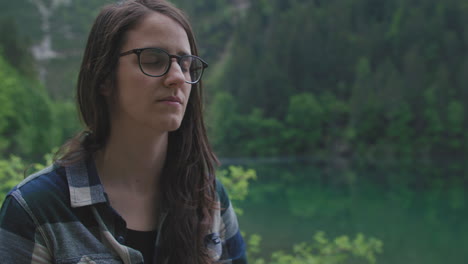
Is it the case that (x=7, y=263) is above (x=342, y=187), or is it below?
below

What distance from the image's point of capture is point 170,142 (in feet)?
5.69

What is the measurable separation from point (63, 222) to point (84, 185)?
131 mm

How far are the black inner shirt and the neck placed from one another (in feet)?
0.48

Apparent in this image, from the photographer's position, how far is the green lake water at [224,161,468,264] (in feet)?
49.9

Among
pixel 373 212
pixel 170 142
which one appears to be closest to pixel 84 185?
pixel 170 142

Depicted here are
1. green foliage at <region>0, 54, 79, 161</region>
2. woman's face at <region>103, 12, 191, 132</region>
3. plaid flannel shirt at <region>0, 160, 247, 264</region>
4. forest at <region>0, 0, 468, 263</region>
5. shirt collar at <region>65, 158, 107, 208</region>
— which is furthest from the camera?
forest at <region>0, 0, 468, 263</region>

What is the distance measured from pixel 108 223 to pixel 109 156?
247mm

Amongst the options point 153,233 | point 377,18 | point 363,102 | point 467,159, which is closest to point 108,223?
point 153,233

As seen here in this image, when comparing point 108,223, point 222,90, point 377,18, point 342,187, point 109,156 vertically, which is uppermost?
point 377,18

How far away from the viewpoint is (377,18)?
76.8 metres

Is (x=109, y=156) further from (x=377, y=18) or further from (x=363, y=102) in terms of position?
(x=377, y=18)

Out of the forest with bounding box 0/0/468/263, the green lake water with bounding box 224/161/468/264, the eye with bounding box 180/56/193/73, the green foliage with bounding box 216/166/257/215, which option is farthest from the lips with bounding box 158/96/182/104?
the forest with bounding box 0/0/468/263

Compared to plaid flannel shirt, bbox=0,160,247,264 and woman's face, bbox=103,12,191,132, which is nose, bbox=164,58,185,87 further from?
plaid flannel shirt, bbox=0,160,247,264

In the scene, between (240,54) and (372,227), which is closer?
(372,227)
